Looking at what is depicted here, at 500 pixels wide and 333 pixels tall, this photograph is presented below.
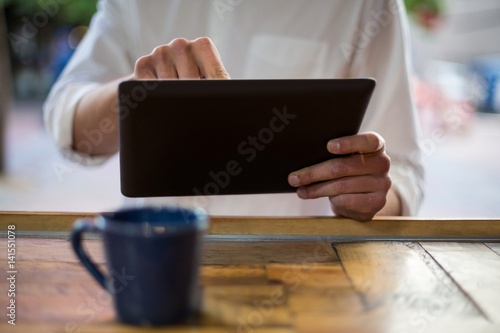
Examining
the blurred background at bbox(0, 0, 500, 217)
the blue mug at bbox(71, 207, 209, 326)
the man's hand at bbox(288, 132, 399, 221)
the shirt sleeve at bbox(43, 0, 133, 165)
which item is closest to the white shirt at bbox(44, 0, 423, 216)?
the shirt sleeve at bbox(43, 0, 133, 165)

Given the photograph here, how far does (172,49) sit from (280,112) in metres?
0.21

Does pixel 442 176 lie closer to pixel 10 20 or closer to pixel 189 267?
pixel 189 267

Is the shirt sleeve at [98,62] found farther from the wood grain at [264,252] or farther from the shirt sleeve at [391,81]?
the wood grain at [264,252]

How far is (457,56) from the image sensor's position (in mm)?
13695

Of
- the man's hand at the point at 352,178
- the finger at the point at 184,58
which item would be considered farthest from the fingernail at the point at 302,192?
the finger at the point at 184,58

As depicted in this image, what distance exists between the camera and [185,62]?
948mm

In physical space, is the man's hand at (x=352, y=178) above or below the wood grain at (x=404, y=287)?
above

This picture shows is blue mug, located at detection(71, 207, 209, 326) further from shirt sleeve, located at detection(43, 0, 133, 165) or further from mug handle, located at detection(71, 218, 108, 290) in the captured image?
shirt sleeve, located at detection(43, 0, 133, 165)

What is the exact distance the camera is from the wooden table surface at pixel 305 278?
0.63 meters

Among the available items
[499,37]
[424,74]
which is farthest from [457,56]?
[424,74]

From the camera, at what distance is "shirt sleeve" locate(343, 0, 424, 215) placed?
1.32 metres

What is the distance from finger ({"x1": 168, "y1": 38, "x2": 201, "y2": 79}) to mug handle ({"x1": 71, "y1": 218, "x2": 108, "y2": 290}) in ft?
1.23

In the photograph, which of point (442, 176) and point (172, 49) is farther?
point (442, 176)

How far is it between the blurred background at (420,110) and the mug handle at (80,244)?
1363mm
